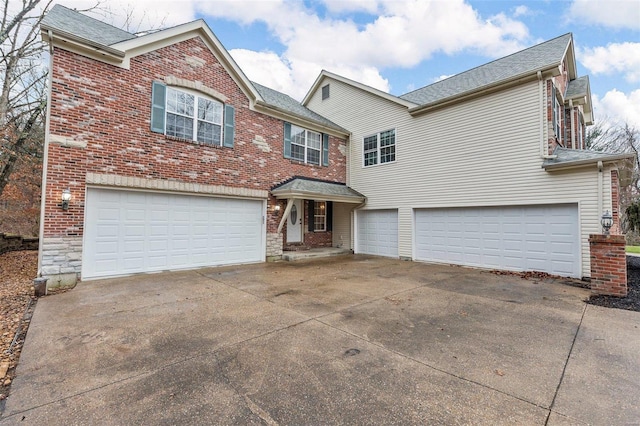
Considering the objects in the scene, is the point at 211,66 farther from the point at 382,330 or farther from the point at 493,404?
the point at 493,404

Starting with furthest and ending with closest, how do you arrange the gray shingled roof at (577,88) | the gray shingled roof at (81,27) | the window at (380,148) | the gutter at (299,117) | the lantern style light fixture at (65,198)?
the window at (380,148) < the gray shingled roof at (577,88) < the gutter at (299,117) < the gray shingled roof at (81,27) < the lantern style light fixture at (65,198)

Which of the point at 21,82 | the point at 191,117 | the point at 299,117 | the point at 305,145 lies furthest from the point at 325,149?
the point at 21,82

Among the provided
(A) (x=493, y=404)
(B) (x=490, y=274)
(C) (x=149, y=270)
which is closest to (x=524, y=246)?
(B) (x=490, y=274)

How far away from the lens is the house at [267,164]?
6.75 m

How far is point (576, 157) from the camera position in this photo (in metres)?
7.42

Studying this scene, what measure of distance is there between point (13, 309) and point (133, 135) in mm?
4557

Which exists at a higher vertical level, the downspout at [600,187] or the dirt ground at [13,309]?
the downspout at [600,187]

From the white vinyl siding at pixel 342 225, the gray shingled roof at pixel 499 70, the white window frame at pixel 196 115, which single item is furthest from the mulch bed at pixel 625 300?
the white window frame at pixel 196 115

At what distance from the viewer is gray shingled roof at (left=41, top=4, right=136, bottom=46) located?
663 cm

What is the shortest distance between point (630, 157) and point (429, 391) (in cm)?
815

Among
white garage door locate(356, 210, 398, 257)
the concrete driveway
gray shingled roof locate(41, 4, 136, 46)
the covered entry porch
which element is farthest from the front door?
gray shingled roof locate(41, 4, 136, 46)

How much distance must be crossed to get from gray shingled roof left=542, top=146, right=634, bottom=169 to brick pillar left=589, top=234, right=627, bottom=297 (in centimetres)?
226

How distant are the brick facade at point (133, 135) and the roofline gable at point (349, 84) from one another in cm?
520

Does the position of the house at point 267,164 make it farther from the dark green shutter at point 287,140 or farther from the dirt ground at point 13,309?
the dirt ground at point 13,309
